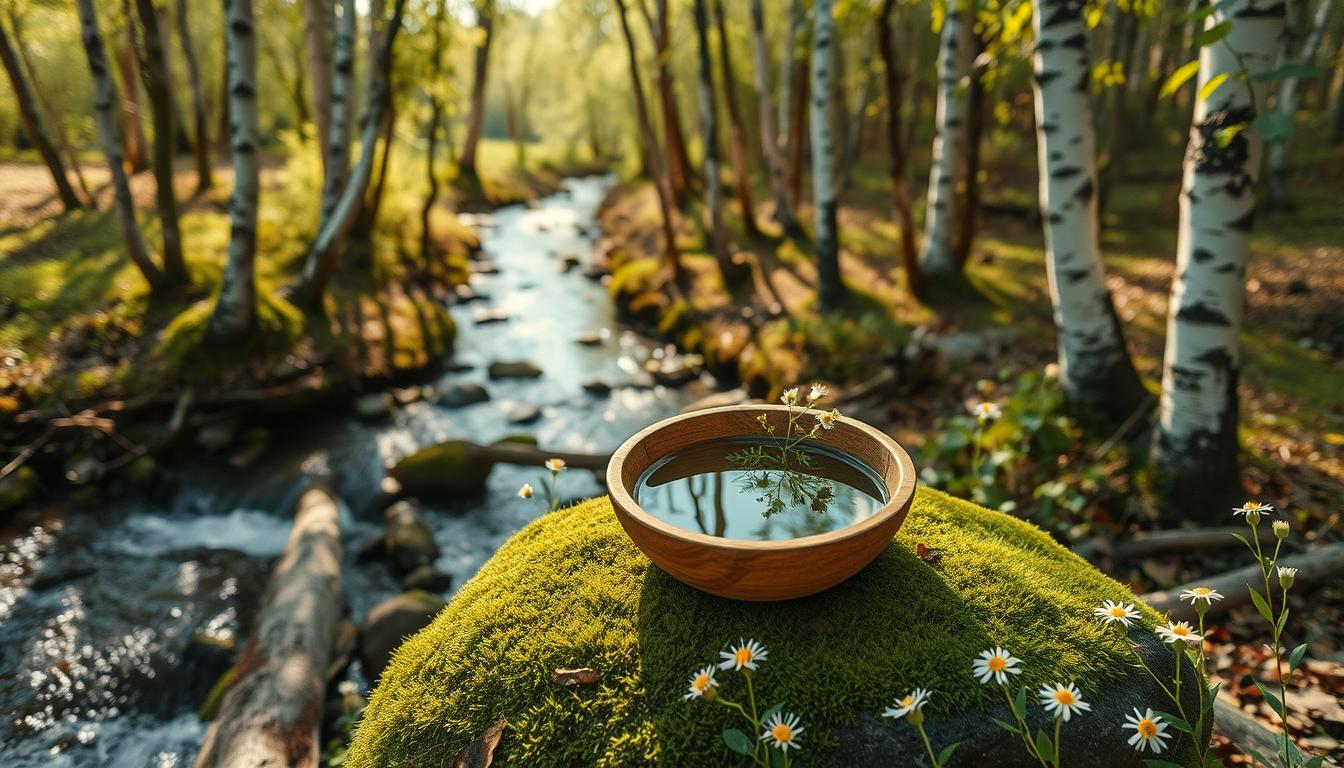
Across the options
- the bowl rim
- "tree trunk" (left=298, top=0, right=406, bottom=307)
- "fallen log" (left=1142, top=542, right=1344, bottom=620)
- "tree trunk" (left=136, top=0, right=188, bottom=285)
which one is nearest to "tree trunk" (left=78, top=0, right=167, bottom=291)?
"tree trunk" (left=136, top=0, right=188, bottom=285)

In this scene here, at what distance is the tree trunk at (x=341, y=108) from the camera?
8.23 meters

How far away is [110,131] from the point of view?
23.7ft

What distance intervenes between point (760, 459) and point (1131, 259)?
948 centimetres

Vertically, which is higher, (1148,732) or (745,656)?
(745,656)

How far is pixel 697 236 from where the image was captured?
41.6ft

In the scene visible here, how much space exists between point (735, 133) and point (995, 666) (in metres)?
10.5

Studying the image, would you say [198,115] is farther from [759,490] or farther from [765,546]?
[765,546]

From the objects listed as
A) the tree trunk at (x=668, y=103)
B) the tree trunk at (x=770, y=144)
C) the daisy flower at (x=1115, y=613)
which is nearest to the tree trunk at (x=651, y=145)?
the tree trunk at (x=668, y=103)

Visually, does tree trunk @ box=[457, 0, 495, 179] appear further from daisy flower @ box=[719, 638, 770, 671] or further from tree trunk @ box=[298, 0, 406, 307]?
daisy flower @ box=[719, 638, 770, 671]

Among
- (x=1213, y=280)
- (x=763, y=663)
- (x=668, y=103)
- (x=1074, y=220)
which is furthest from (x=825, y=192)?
(x=763, y=663)

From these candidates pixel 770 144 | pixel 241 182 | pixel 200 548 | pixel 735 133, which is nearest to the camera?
pixel 200 548

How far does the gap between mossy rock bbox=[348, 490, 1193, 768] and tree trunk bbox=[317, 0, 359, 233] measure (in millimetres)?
8154

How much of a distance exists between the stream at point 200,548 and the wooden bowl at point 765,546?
80cm

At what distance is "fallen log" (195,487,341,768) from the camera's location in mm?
3133
